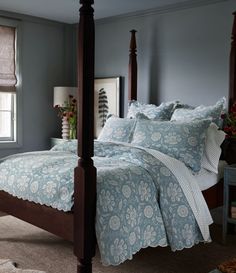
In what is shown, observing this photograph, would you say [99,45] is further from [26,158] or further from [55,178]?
[55,178]

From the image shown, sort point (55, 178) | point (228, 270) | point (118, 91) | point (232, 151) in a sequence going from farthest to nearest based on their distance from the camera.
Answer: point (118, 91), point (232, 151), point (55, 178), point (228, 270)

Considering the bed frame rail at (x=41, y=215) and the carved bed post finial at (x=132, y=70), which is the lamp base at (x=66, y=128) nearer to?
the carved bed post finial at (x=132, y=70)

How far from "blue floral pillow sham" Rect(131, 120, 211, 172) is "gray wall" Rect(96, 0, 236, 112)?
102 cm

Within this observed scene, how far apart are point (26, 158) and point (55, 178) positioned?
0.64m

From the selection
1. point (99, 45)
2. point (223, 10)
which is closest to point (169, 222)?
point (223, 10)

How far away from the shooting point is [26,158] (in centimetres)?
330

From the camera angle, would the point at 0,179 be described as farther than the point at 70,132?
No

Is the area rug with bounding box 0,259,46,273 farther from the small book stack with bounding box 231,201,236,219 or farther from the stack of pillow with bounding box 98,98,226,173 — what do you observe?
the small book stack with bounding box 231,201,236,219

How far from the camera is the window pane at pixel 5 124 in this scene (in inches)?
208

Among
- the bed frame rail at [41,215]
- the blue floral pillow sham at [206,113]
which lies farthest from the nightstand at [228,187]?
the bed frame rail at [41,215]

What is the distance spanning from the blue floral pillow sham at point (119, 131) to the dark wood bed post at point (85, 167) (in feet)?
4.46

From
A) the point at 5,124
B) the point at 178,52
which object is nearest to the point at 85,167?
the point at 178,52

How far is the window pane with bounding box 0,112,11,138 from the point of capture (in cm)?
529

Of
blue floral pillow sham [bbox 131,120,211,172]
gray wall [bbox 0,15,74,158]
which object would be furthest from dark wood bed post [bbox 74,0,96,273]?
gray wall [bbox 0,15,74,158]
